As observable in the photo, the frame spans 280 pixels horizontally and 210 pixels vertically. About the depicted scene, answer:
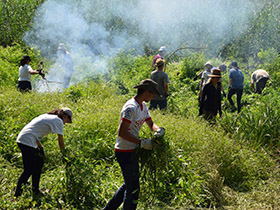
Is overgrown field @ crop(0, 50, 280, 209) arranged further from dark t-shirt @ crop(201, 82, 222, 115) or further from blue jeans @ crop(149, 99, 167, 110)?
blue jeans @ crop(149, 99, 167, 110)

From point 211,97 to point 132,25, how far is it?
9088 mm

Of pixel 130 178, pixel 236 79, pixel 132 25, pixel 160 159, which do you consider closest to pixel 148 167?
pixel 160 159

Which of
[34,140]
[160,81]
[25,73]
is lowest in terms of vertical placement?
[34,140]

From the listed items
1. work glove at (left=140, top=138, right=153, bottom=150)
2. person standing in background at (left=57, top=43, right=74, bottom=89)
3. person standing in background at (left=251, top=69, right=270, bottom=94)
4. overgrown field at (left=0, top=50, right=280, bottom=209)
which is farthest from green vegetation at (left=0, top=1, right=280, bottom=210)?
person standing in background at (left=57, top=43, right=74, bottom=89)

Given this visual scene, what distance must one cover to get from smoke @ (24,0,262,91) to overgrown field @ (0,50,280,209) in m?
6.30

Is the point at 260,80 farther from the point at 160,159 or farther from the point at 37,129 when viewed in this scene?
the point at 37,129

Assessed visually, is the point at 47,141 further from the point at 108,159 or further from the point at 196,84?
the point at 196,84

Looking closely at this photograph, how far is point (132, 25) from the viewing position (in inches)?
600

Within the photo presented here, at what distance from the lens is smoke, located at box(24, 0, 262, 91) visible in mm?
14188

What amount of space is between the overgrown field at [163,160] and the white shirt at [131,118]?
8.4 inches

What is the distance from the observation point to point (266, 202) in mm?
4898

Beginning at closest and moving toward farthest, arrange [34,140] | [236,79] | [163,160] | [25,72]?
[163,160], [34,140], [25,72], [236,79]

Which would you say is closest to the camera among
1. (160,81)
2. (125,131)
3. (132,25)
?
(125,131)

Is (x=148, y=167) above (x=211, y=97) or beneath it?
beneath
